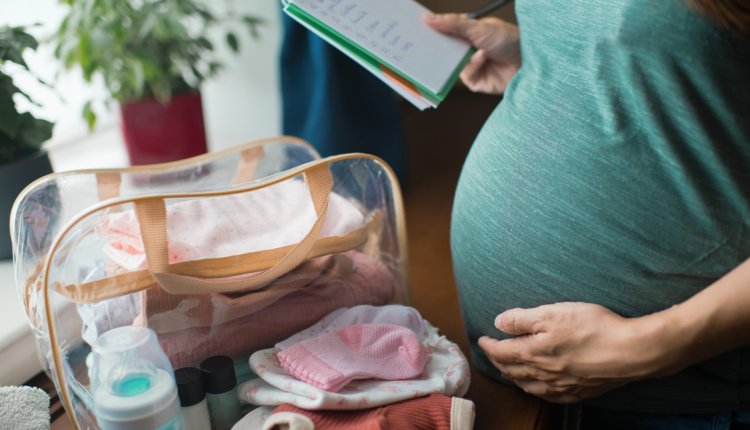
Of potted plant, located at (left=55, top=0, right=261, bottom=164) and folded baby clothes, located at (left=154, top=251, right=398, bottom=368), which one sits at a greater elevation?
potted plant, located at (left=55, top=0, right=261, bottom=164)

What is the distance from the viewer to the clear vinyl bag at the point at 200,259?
70 centimetres

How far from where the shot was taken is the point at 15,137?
959 mm

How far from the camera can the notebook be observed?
840 millimetres

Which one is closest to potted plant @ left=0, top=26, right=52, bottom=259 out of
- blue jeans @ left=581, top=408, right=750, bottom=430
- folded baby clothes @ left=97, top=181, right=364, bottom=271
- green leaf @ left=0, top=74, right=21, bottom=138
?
green leaf @ left=0, top=74, right=21, bottom=138

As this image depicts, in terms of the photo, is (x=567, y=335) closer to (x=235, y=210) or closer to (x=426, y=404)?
(x=426, y=404)

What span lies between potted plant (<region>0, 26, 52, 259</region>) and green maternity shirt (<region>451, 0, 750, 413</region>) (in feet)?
1.99

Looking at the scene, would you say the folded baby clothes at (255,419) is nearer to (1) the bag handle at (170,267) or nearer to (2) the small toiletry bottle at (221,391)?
(2) the small toiletry bottle at (221,391)

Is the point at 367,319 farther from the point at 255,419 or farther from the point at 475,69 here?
the point at 475,69

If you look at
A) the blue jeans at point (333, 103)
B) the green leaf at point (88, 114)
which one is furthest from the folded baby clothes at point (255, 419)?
the green leaf at point (88, 114)

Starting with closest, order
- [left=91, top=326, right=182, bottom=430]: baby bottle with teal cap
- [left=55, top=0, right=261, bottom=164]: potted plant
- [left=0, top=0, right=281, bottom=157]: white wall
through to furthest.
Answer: [left=91, top=326, right=182, bottom=430]: baby bottle with teal cap → [left=55, top=0, right=261, bottom=164]: potted plant → [left=0, top=0, right=281, bottom=157]: white wall

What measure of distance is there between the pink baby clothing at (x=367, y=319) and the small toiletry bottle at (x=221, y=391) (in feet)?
0.28

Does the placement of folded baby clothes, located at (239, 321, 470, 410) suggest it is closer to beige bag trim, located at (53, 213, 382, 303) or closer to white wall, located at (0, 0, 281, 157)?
beige bag trim, located at (53, 213, 382, 303)

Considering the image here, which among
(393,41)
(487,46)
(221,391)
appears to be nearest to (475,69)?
(487,46)

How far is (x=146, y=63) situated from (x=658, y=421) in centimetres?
100
